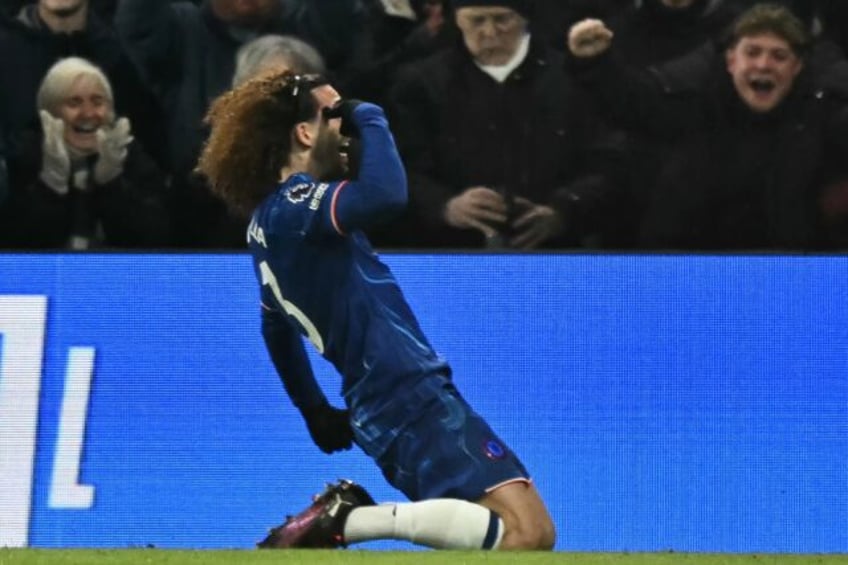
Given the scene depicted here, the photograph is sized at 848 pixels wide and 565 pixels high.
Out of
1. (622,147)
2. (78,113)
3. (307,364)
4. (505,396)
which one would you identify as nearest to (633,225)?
(622,147)

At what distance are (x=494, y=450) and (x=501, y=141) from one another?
4.56ft

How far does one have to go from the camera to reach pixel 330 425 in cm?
916

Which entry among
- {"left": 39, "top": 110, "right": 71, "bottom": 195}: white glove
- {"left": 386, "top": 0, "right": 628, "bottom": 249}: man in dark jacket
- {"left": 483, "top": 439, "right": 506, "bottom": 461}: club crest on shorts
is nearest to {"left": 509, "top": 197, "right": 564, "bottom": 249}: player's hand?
{"left": 386, "top": 0, "right": 628, "bottom": 249}: man in dark jacket

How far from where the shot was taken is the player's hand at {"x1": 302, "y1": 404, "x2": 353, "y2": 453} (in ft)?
30.0

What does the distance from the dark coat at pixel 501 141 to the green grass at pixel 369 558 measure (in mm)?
2069

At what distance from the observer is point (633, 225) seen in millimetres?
9211

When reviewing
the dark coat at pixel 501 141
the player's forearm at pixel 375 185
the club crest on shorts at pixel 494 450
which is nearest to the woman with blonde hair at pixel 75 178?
the dark coat at pixel 501 141

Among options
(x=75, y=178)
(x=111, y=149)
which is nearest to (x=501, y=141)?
(x=111, y=149)

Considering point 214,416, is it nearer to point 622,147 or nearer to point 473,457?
point 473,457

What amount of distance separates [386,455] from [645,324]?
123cm

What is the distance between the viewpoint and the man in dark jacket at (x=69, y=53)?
9289mm

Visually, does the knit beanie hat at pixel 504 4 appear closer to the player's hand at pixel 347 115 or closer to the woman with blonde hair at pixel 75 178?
the player's hand at pixel 347 115

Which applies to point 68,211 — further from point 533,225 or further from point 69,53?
point 533,225

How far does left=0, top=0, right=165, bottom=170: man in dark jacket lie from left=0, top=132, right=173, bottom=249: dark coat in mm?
111
